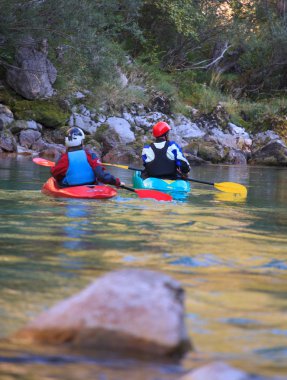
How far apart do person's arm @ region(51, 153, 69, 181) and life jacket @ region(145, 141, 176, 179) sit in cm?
196

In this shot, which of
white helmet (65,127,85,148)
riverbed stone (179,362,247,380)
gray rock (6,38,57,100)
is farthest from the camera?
gray rock (6,38,57,100)

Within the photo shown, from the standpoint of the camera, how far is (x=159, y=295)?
3139 mm

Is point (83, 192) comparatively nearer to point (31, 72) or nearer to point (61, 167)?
point (61, 167)

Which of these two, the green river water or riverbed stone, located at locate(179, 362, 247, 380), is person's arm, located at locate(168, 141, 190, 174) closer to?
the green river water

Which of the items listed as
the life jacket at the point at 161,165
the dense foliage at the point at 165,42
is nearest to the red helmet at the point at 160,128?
the life jacket at the point at 161,165

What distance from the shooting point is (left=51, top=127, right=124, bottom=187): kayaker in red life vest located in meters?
9.89

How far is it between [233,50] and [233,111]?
16.7 feet

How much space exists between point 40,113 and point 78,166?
1359 centimetres

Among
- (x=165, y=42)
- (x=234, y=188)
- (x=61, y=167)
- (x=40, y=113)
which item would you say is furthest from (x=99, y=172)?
(x=165, y=42)

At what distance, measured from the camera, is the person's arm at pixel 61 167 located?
9.95 meters

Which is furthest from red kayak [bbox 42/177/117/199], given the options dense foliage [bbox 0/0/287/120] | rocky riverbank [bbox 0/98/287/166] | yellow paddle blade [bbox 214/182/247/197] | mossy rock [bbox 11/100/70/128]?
mossy rock [bbox 11/100/70/128]

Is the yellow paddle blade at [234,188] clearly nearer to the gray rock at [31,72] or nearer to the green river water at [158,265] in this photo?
the green river water at [158,265]

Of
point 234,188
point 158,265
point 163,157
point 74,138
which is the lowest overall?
point 234,188

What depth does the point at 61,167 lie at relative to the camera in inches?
395
